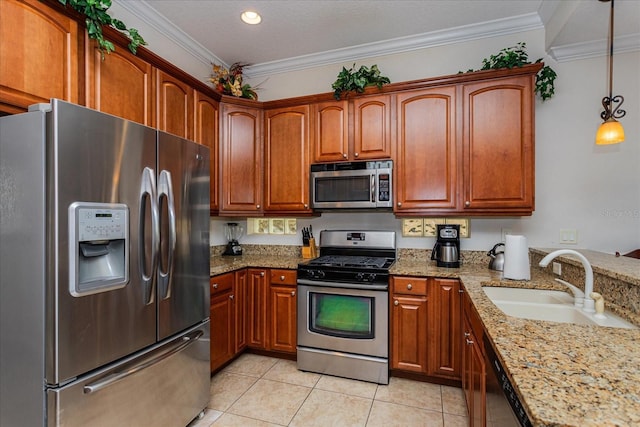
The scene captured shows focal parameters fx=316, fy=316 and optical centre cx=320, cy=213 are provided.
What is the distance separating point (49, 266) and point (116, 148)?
55 centimetres

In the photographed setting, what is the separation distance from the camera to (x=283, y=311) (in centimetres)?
274

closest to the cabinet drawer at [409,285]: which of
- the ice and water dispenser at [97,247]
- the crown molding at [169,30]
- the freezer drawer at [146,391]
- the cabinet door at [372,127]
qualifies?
the cabinet door at [372,127]

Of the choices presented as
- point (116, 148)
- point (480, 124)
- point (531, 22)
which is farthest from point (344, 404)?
point (531, 22)

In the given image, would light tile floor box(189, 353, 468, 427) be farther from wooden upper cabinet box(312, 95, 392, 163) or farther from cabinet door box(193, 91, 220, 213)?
wooden upper cabinet box(312, 95, 392, 163)

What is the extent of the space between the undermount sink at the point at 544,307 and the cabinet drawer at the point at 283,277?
1467 millimetres

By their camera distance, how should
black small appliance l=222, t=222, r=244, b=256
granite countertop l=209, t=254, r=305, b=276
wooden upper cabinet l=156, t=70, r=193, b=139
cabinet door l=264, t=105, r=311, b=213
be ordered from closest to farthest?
wooden upper cabinet l=156, t=70, r=193, b=139, granite countertop l=209, t=254, r=305, b=276, cabinet door l=264, t=105, r=311, b=213, black small appliance l=222, t=222, r=244, b=256

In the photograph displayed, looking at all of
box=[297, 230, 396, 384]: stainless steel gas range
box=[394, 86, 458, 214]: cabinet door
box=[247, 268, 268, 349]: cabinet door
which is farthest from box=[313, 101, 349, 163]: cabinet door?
box=[247, 268, 268, 349]: cabinet door

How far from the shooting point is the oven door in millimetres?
2410

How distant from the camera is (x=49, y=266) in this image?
3.95ft

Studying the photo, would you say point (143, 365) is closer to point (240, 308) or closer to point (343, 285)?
point (240, 308)

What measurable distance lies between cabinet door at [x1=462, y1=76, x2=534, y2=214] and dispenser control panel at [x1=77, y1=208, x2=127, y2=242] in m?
2.29

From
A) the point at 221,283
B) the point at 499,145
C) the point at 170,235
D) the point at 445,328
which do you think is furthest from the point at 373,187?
the point at 170,235

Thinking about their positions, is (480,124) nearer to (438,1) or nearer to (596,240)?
(438,1)

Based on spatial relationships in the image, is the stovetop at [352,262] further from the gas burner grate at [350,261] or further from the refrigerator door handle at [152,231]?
the refrigerator door handle at [152,231]
